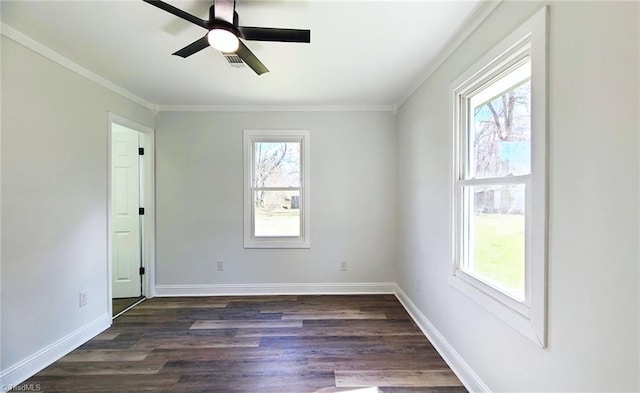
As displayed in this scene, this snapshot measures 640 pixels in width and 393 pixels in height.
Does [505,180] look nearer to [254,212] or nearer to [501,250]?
[501,250]

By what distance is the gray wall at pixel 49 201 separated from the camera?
2021 mm

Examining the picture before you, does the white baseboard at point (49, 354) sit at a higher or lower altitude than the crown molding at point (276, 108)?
lower

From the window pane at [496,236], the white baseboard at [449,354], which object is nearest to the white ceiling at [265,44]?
the window pane at [496,236]

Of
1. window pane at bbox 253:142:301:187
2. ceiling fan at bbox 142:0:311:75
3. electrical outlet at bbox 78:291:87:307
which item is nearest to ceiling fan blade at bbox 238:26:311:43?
ceiling fan at bbox 142:0:311:75

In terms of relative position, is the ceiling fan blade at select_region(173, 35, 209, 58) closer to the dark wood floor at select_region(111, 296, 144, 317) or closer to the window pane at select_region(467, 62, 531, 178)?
the window pane at select_region(467, 62, 531, 178)

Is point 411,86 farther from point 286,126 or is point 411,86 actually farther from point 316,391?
point 316,391

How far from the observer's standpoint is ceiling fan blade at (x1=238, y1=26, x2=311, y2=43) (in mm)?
1734

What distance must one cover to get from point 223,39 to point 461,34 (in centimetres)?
162

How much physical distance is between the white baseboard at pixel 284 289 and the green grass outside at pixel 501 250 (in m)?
1.99

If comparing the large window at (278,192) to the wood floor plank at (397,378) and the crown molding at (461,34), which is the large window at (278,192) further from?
the wood floor plank at (397,378)

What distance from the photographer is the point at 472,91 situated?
79.9 inches

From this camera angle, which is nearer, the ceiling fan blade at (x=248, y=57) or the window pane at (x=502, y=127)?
the window pane at (x=502, y=127)

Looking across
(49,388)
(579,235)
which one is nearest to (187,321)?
(49,388)

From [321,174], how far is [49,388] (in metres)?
3.09
